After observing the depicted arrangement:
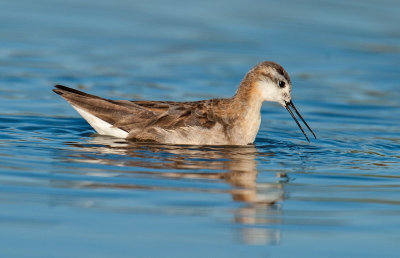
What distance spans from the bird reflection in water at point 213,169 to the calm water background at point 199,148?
0.10 ft

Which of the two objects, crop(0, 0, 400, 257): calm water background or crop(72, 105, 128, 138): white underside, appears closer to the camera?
crop(0, 0, 400, 257): calm water background

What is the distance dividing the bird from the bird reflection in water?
0.19m

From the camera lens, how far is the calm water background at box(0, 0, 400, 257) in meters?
7.92

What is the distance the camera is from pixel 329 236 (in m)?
8.02

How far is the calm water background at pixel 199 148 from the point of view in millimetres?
7918

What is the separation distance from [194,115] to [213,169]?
1937 mm

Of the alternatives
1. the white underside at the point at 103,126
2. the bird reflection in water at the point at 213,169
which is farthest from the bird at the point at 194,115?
the bird reflection in water at the point at 213,169

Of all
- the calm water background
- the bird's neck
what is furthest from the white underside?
the bird's neck

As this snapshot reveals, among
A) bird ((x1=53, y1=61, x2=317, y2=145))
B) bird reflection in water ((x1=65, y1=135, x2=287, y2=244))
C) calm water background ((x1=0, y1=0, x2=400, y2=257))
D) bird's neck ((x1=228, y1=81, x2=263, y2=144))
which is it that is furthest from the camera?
bird's neck ((x1=228, y1=81, x2=263, y2=144))

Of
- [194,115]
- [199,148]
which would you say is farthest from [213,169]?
[194,115]

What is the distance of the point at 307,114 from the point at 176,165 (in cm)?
488

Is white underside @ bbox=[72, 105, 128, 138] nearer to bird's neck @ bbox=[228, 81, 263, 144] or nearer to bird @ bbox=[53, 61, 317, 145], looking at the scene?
bird @ bbox=[53, 61, 317, 145]

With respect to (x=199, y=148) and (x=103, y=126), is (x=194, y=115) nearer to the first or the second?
(x=199, y=148)

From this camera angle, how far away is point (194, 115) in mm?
12445
